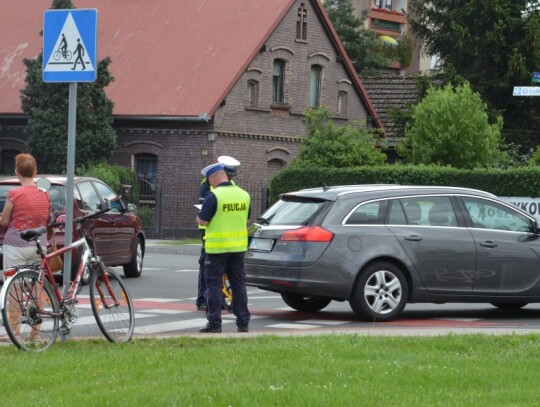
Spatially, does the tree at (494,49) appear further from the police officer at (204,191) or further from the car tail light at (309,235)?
the car tail light at (309,235)

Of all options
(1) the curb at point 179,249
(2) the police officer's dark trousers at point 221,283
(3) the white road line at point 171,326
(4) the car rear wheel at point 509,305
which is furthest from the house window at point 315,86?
(2) the police officer's dark trousers at point 221,283

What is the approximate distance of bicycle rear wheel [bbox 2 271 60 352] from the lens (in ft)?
36.0

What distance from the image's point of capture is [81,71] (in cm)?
1148

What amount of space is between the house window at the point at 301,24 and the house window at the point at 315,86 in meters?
1.65

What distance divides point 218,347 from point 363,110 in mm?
40975

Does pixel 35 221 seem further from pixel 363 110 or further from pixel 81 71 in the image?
pixel 363 110

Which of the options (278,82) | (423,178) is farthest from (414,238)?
(278,82)

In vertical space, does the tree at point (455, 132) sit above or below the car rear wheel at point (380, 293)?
above

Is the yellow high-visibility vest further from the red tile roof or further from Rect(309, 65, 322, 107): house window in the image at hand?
Rect(309, 65, 322, 107): house window

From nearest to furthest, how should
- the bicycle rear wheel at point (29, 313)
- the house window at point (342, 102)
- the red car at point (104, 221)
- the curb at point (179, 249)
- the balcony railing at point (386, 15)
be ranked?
the bicycle rear wheel at point (29, 313) → the red car at point (104, 221) → the curb at point (179, 249) → the house window at point (342, 102) → the balcony railing at point (386, 15)

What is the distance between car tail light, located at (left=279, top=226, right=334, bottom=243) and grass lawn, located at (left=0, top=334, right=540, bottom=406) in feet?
11.6

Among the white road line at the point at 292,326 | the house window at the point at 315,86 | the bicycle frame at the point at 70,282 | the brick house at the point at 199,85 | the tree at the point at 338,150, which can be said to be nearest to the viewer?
the bicycle frame at the point at 70,282

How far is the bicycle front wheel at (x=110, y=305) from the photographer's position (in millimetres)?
11602

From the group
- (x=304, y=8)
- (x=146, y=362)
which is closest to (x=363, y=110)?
(x=304, y=8)
